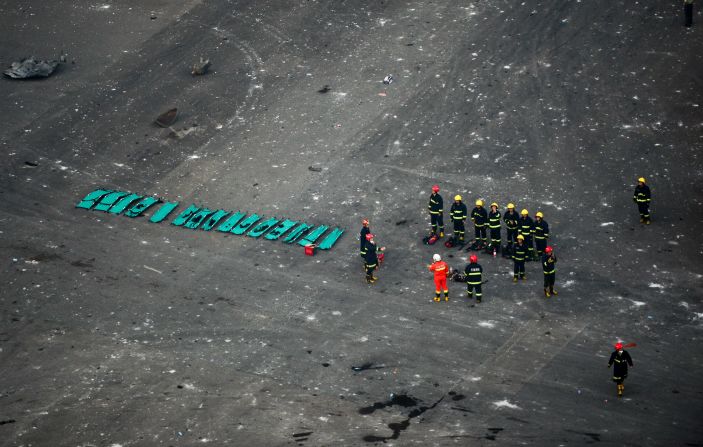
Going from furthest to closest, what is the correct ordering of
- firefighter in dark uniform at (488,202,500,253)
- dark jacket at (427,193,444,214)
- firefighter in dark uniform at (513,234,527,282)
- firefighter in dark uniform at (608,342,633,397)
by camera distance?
dark jacket at (427,193,444,214) → firefighter in dark uniform at (488,202,500,253) → firefighter in dark uniform at (513,234,527,282) → firefighter in dark uniform at (608,342,633,397)

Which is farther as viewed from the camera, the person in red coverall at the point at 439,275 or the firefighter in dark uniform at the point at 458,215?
the firefighter in dark uniform at the point at 458,215

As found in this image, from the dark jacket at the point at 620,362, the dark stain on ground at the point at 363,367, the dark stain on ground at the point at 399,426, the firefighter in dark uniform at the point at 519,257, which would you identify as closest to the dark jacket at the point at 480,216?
the firefighter in dark uniform at the point at 519,257

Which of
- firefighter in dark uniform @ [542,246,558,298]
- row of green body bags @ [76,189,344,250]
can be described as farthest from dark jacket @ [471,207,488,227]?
row of green body bags @ [76,189,344,250]

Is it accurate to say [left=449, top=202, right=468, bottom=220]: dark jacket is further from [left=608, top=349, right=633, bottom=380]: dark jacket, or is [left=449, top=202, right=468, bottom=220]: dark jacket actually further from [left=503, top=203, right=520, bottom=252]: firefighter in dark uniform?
[left=608, top=349, right=633, bottom=380]: dark jacket

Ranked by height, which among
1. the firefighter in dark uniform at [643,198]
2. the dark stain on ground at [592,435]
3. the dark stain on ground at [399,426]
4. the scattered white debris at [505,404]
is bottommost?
the dark stain on ground at [399,426]

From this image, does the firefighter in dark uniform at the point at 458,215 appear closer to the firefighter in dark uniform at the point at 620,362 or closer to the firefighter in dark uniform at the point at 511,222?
the firefighter in dark uniform at the point at 511,222

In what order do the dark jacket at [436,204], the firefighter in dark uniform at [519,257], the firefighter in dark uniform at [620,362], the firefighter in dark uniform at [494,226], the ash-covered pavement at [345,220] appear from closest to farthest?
the firefighter in dark uniform at [620,362] < the ash-covered pavement at [345,220] < the firefighter in dark uniform at [519,257] < the firefighter in dark uniform at [494,226] < the dark jacket at [436,204]

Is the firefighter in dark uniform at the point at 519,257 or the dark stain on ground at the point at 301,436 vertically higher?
the firefighter in dark uniform at the point at 519,257
